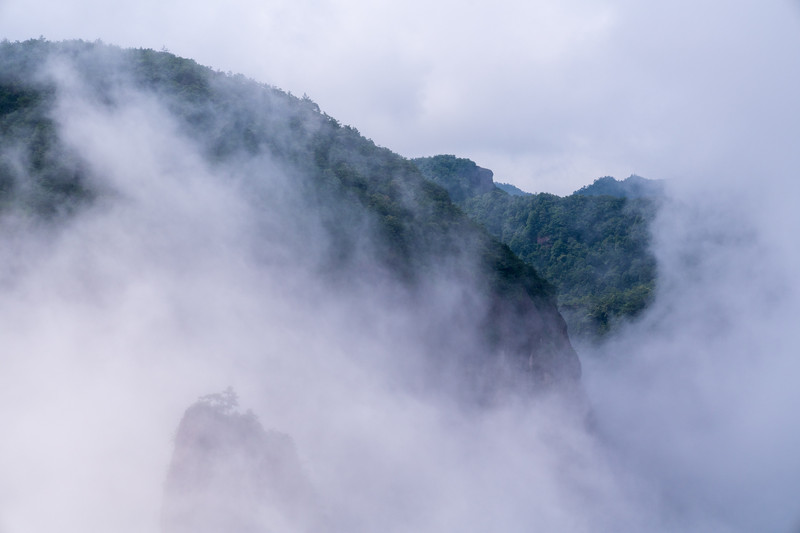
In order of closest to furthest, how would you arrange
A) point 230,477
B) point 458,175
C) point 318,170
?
point 230,477 < point 318,170 < point 458,175

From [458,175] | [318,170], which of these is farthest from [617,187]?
[318,170]

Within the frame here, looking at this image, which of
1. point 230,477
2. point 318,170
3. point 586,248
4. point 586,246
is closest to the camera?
point 230,477

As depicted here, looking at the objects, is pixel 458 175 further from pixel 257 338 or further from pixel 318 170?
pixel 257 338

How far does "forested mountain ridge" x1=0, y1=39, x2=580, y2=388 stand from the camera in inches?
656

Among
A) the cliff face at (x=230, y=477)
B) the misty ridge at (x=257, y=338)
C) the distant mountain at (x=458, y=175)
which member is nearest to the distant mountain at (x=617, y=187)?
the distant mountain at (x=458, y=175)

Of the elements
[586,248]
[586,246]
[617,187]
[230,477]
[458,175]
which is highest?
[617,187]

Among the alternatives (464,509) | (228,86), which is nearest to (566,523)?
(464,509)

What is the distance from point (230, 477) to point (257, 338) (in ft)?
13.0

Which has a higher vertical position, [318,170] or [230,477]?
[318,170]

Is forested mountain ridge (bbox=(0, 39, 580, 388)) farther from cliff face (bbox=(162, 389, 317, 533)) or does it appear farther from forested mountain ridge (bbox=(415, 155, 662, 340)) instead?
forested mountain ridge (bbox=(415, 155, 662, 340))

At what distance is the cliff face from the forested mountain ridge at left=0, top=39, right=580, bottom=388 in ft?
19.9

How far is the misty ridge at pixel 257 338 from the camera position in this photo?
11.3 meters

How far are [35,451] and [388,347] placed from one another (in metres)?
8.67

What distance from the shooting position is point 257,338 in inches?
556
